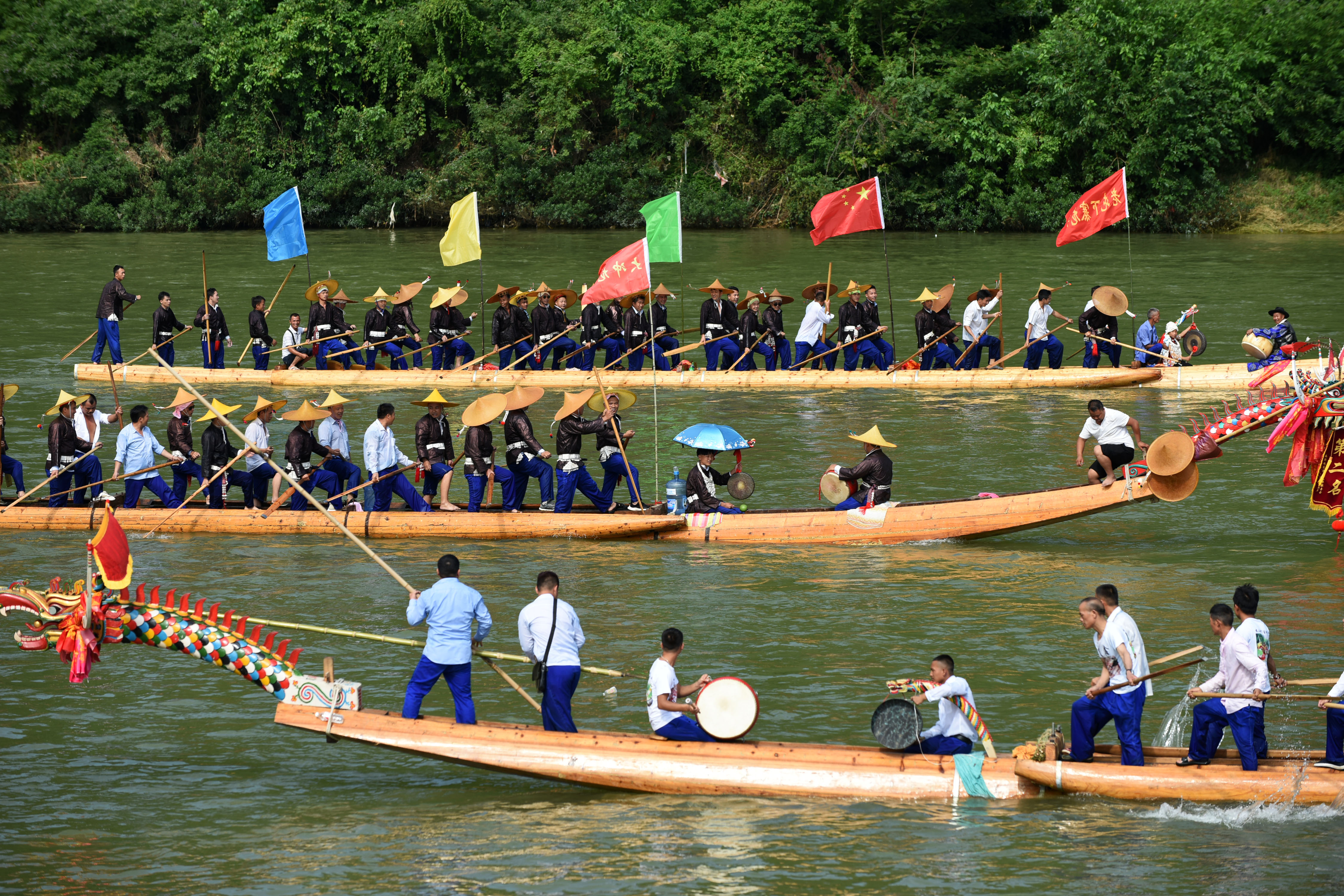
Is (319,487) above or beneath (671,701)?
above

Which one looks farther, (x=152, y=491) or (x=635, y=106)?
(x=635, y=106)

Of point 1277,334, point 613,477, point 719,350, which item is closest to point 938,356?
point 719,350

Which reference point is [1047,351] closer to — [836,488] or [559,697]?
[836,488]

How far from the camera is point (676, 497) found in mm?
17266

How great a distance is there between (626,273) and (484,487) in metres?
4.33

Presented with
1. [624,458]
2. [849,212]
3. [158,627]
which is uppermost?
[849,212]

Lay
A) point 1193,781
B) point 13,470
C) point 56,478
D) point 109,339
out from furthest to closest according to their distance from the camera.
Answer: point 109,339 < point 13,470 < point 56,478 < point 1193,781

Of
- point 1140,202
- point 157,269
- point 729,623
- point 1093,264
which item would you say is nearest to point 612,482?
point 729,623

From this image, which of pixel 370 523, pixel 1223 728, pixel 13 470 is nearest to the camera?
pixel 1223 728

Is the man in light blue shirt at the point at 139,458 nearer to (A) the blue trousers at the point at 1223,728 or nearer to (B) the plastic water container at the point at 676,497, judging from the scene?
(B) the plastic water container at the point at 676,497

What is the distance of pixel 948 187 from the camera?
50250 mm

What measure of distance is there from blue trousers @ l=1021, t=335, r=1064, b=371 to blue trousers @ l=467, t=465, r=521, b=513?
11.5m

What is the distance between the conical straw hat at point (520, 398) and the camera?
57.3 feet

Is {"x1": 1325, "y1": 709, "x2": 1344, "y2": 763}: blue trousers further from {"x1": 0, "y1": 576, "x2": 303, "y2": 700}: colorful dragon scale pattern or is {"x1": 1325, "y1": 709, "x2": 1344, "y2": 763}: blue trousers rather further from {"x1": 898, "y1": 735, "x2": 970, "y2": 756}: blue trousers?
{"x1": 0, "y1": 576, "x2": 303, "y2": 700}: colorful dragon scale pattern
